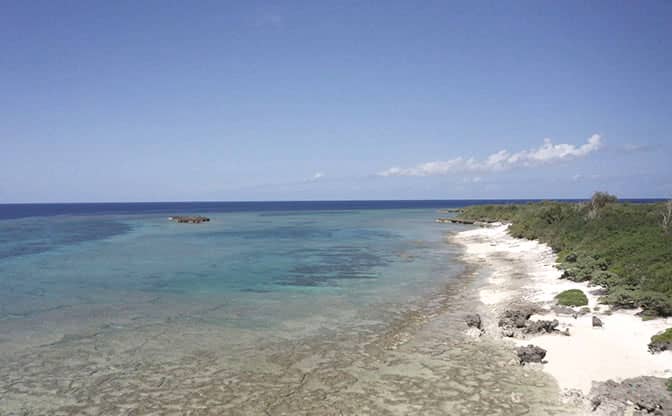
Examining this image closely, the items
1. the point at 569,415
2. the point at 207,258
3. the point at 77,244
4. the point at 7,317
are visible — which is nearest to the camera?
the point at 569,415

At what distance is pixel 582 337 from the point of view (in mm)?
17344

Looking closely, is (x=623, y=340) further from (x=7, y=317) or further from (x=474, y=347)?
(x=7, y=317)

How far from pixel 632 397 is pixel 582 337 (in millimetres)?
5674

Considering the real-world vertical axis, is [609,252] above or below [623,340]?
above

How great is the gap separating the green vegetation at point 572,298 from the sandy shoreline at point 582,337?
0.39 meters

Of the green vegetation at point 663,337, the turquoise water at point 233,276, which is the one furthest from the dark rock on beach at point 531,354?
the turquoise water at point 233,276

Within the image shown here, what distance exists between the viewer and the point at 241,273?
3581 centimetres

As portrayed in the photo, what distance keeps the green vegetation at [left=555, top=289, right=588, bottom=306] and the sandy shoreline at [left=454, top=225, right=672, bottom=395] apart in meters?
0.39

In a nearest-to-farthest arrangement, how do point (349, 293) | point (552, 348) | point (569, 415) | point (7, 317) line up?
point (569, 415), point (552, 348), point (7, 317), point (349, 293)

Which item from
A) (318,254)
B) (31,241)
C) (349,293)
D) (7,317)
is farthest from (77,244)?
(349,293)

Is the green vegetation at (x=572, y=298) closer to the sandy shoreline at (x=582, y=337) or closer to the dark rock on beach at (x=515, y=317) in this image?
the sandy shoreline at (x=582, y=337)

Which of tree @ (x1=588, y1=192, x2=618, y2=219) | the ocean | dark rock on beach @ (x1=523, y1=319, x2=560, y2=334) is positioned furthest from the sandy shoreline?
tree @ (x1=588, y1=192, x2=618, y2=219)

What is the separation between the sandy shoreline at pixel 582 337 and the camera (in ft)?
46.1

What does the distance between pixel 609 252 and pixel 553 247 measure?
13.0 meters
